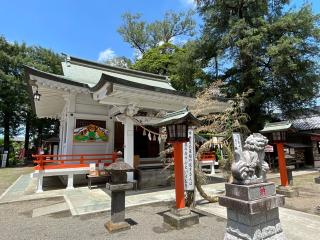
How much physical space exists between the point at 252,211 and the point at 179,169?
2.58 metres

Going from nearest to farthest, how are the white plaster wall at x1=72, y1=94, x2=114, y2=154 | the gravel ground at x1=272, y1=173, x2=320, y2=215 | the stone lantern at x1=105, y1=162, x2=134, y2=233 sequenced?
the stone lantern at x1=105, y1=162, x2=134, y2=233 < the gravel ground at x1=272, y1=173, x2=320, y2=215 < the white plaster wall at x1=72, y1=94, x2=114, y2=154

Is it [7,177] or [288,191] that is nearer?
[288,191]

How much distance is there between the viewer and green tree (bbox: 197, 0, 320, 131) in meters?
15.6

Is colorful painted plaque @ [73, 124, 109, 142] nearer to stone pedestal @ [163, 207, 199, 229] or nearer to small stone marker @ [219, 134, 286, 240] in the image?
stone pedestal @ [163, 207, 199, 229]

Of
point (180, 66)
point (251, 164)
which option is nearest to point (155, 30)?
point (180, 66)

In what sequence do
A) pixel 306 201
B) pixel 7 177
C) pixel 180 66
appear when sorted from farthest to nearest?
pixel 180 66, pixel 7 177, pixel 306 201

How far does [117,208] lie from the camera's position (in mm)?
5176

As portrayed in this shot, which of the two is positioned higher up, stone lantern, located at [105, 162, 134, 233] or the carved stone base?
stone lantern, located at [105, 162, 134, 233]

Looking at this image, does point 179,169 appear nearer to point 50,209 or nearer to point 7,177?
point 50,209

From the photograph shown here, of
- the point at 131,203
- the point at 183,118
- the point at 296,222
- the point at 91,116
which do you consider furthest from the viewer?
the point at 91,116

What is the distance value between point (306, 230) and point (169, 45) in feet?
85.3

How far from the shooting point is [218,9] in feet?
61.3

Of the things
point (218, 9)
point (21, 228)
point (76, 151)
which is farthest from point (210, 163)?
point (218, 9)

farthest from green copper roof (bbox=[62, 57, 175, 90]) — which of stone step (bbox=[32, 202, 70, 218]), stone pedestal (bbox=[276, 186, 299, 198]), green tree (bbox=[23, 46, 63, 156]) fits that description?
green tree (bbox=[23, 46, 63, 156])
